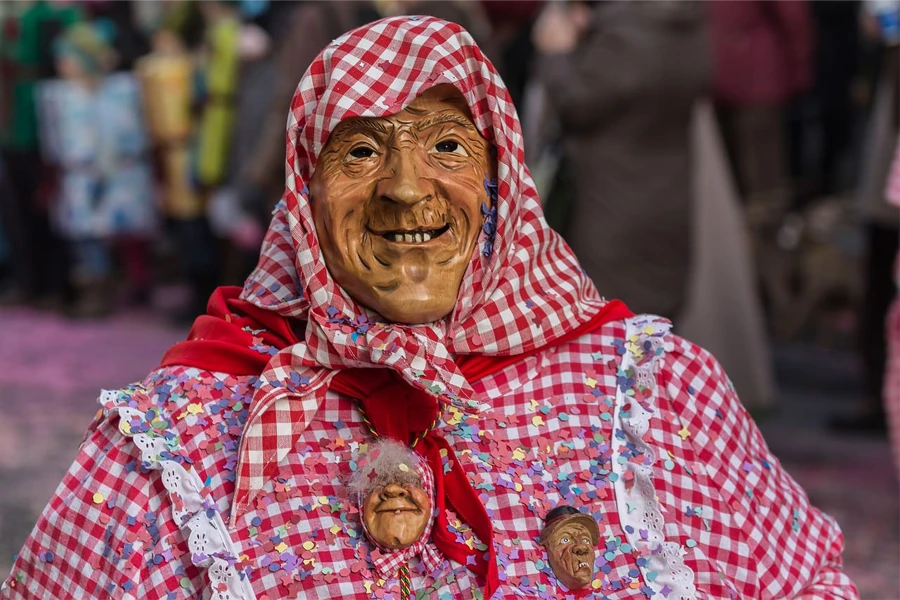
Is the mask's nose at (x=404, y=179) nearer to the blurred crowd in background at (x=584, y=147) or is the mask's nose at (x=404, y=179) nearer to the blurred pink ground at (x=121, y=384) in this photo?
the blurred pink ground at (x=121, y=384)

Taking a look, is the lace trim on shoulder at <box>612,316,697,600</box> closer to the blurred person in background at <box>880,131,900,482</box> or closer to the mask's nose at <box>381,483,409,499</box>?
the mask's nose at <box>381,483,409,499</box>

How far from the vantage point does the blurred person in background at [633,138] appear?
4.68 m

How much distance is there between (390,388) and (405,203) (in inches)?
12.6

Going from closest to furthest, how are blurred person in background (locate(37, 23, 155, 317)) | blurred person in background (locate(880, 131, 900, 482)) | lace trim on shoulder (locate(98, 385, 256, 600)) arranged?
lace trim on shoulder (locate(98, 385, 256, 600)) → blurred person in background (locate(880, 131, 900, 482)) → blurred person in background (locate(37, 23, 155, 317))

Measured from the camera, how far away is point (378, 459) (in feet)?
6.89

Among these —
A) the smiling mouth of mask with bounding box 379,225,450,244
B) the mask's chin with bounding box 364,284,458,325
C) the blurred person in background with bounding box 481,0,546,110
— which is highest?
the blurred person in background with bounding box 481,0,546,110

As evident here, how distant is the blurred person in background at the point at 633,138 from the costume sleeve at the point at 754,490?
2.45 metres

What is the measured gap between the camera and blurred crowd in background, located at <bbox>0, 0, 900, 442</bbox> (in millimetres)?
4770

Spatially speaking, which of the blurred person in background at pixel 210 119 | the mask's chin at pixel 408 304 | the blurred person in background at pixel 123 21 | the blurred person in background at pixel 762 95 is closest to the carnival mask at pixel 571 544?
the mask's chin at pixel 408 304

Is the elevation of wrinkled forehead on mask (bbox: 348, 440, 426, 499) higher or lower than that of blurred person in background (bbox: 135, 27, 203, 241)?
lower

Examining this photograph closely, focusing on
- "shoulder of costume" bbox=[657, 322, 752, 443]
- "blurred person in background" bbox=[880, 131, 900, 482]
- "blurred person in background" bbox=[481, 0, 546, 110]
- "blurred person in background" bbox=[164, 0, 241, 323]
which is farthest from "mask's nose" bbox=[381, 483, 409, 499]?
"blurred person in background" bbox=[164, 0, 241, 323]

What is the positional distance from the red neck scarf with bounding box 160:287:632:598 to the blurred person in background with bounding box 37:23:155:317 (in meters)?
6.24

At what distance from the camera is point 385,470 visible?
2090mm

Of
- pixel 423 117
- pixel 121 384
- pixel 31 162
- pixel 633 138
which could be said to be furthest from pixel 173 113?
pixel 423 117
